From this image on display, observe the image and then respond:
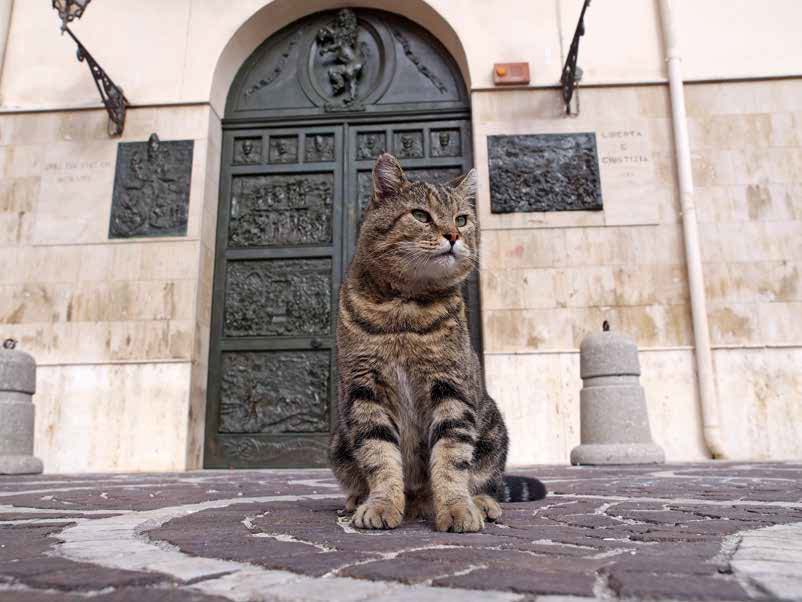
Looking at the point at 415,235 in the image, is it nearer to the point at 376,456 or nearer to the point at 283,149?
the point at 376,456

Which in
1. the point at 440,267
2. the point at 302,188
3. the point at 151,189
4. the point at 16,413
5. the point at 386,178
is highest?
the point at 302,188

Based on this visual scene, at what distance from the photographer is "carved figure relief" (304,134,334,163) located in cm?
840

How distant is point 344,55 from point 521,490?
24.4ft

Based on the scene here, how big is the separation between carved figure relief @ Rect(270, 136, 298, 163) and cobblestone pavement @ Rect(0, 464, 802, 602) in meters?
6.35

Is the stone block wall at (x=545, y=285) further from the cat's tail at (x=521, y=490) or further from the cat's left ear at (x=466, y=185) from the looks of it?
the cat's left ear at (x=466, y=185)

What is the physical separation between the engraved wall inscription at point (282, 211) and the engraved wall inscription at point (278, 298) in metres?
0.35

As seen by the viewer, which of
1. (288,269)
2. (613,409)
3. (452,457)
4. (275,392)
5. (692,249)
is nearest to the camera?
(452,457)

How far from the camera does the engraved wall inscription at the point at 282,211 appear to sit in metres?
8.19

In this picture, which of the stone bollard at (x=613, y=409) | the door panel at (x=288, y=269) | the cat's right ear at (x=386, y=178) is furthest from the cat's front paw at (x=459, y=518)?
the door panel at (x=288, y=269)

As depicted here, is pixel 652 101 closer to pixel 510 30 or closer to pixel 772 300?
pixel 510 30

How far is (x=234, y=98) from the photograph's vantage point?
28.8ft

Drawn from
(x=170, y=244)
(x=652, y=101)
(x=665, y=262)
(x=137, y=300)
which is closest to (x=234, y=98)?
(x=170, y=244)

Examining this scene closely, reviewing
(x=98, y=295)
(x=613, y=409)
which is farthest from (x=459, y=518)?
(x=98, y=295)

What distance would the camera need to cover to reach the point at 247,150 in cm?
854
